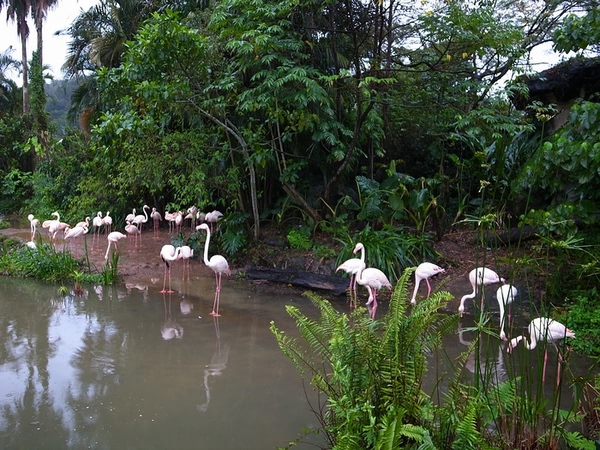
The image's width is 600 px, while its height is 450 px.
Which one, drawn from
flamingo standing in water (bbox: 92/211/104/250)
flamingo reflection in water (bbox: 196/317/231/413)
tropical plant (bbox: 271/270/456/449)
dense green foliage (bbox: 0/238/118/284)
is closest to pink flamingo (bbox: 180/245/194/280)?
dense green foliage (bbox: 0/238/118/284)

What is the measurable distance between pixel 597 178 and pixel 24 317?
703cm

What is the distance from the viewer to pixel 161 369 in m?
4.80

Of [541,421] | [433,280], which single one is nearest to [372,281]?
[433,280]

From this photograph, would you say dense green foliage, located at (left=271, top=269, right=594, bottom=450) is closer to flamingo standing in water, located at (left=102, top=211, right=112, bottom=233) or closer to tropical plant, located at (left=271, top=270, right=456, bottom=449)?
tropical plant, located at (left=271, top=270, right=456, bottom=449)

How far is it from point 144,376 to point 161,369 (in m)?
0.21

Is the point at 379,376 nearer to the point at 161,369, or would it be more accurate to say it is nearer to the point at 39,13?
the point at 161,369

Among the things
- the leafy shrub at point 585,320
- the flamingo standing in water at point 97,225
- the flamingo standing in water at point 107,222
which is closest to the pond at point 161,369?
the leafy shrub at point 585,320

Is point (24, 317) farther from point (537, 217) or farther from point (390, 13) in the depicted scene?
point (390, 13)

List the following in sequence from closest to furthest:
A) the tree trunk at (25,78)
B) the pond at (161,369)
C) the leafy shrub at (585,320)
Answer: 1. the pond at (161,369)
2. the leafy shrub at (585,320)
3. the tree trunk at (25,78)

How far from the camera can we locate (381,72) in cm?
862

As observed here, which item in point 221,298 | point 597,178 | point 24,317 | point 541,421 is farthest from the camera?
point 221,298

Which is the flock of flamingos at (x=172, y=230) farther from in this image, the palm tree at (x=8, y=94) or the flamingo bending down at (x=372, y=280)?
the palm tree at (x=8, y=94)

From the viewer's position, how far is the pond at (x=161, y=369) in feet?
11.8

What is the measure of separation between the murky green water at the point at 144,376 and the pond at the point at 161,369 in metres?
0.01
